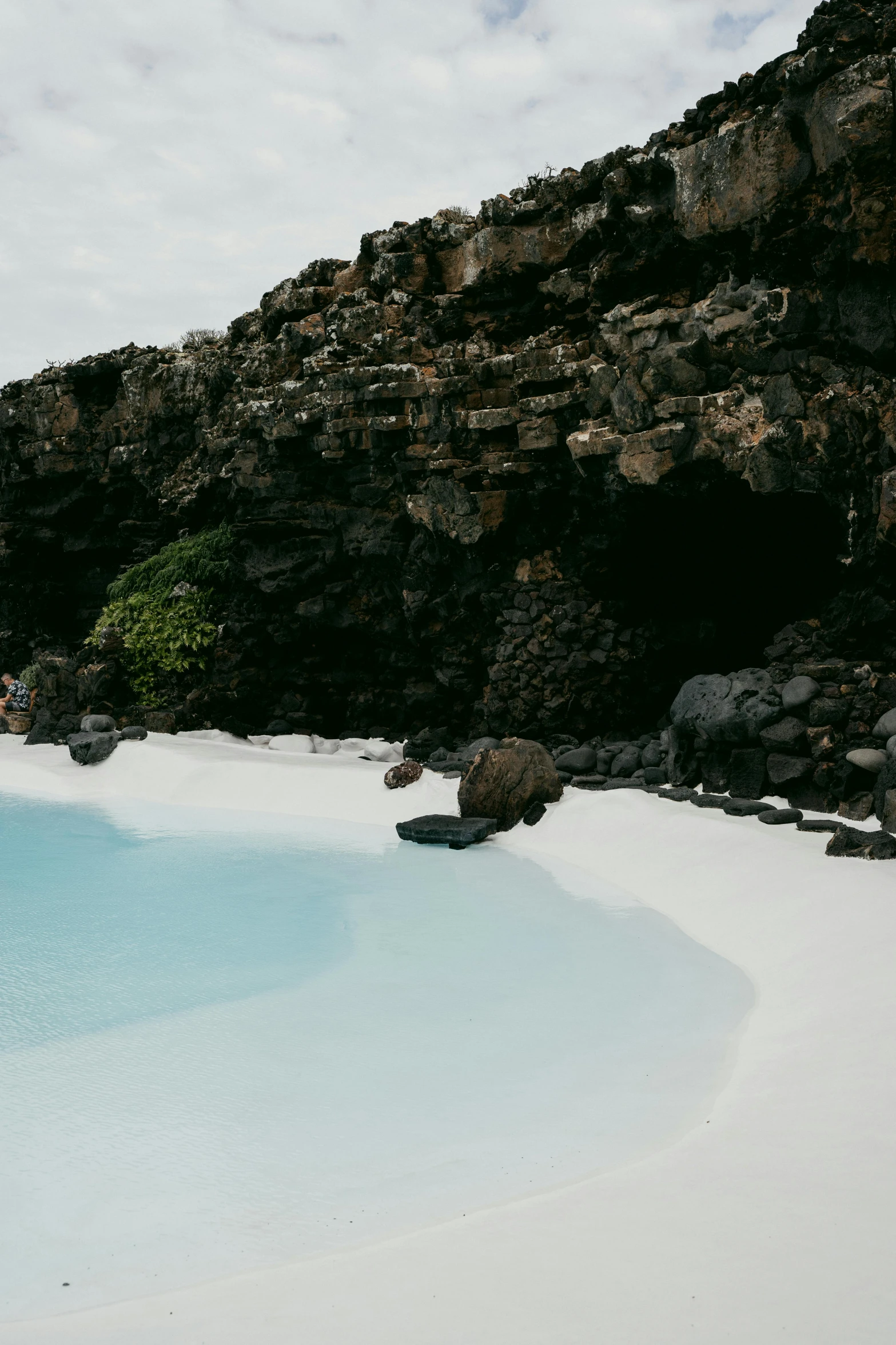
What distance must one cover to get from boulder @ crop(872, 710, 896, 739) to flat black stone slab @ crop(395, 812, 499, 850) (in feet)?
13.6

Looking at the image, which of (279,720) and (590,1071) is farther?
(279,720)

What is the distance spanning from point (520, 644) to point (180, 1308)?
1168 cm

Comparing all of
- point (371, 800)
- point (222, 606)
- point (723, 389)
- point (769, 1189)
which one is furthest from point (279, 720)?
point (769, 1189)

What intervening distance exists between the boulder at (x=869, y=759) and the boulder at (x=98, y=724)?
12281 millimetres

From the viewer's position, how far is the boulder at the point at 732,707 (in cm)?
1123

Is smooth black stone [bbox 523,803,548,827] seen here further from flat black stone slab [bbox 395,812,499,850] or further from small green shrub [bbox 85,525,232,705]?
small green shrub [bbox 85,525,232,705]

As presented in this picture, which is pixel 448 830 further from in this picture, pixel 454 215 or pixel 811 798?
pixel 454 215

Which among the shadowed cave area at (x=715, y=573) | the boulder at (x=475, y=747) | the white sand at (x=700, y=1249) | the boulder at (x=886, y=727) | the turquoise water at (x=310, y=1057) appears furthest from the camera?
the boulder at (x=475, y=747)

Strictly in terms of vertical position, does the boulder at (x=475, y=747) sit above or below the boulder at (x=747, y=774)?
below

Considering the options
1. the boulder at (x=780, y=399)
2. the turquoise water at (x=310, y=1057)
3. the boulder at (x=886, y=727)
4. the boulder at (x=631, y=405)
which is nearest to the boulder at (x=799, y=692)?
the boulder at (x=886, y=727)

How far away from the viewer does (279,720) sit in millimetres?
18156

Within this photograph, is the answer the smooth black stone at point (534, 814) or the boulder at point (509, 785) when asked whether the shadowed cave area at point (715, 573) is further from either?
the smooth black stone at point (534, 814)

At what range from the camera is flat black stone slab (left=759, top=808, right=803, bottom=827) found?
1003 cm

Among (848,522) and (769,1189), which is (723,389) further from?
(769,1189)
